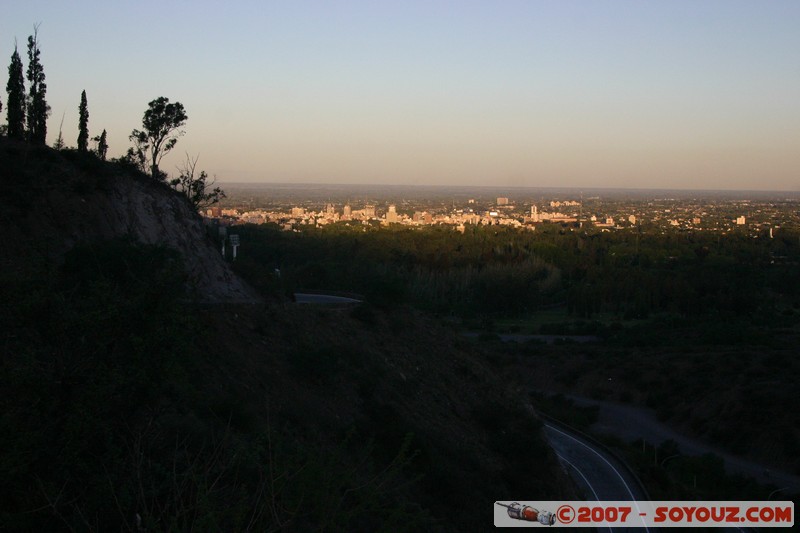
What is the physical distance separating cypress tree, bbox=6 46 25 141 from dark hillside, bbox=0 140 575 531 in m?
2.64

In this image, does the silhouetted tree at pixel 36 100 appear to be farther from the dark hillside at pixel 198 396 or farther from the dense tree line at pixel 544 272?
the dense tree line at pixel 544 272

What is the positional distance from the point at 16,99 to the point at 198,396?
1557 centimetres

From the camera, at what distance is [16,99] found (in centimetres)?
2086

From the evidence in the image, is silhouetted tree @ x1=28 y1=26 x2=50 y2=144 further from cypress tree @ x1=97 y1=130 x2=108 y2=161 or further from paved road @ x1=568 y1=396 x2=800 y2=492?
paved road @ x1=568 y1=396 x2=800 y2=492

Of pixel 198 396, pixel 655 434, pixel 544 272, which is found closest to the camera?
pixel 198 396

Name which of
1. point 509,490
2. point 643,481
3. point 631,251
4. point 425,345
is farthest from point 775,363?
point 631,251

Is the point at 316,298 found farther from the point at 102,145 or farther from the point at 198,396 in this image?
the point at 198,396

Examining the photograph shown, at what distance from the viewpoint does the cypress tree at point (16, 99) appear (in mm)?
20375

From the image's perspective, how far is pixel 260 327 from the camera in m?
15.8

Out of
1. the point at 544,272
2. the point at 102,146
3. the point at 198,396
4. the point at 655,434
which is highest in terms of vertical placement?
the point at 102,146

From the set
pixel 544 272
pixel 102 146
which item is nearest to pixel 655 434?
pixel 102 146

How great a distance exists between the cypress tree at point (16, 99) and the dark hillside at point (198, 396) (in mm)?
2637

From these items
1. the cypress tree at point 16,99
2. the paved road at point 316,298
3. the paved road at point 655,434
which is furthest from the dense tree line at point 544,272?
the cypress tree at point 16,99

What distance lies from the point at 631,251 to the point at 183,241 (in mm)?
68135
